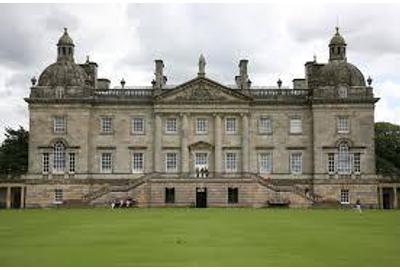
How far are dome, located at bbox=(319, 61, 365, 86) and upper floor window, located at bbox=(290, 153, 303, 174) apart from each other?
6087 mm

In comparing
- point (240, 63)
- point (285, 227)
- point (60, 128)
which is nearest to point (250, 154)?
point (240, 63)

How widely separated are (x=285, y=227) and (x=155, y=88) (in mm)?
32043

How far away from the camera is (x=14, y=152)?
74.8 m

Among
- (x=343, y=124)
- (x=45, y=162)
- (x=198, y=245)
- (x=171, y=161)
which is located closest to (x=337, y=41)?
(x=343, y=124)

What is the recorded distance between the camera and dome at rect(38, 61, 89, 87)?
58.3 metres

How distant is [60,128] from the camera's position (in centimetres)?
5797

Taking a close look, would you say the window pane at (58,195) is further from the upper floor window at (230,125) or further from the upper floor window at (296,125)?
the upper floor window at (296,125)

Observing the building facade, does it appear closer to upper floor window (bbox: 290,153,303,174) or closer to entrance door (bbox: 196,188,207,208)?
upper floor window (bbox: 290,153,303,174)

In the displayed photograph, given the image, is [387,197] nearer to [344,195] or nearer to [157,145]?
[344,195]

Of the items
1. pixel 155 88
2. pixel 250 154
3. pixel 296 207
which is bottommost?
pixel 296 207

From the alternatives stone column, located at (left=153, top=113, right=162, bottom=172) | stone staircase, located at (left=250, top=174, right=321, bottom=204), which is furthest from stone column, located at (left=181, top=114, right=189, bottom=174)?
stone staircase, located at (left=250, top=174, right=321, bottom=204)

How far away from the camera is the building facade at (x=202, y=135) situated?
189 ft

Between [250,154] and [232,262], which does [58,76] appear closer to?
[250,154]

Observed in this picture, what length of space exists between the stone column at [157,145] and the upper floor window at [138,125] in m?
1.26
